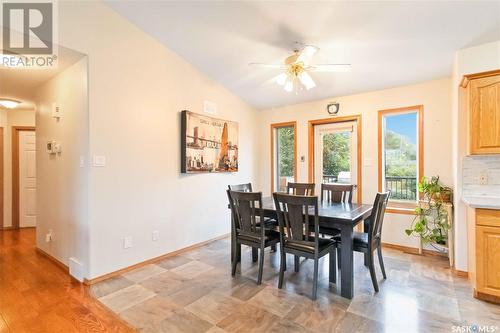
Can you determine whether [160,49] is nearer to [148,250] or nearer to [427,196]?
[148,250]

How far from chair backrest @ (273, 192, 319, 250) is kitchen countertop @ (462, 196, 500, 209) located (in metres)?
1.49

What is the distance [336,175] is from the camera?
4.37m

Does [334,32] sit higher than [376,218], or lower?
higher

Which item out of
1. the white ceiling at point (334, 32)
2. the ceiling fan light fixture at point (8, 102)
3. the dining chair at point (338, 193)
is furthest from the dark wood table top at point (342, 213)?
the ceiling fan light fixture at point (8, 102)

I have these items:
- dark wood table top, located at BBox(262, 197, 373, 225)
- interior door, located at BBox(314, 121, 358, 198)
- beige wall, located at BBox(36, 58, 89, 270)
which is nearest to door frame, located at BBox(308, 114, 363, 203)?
interior door, located at BBox(314, 121, 358, 198)

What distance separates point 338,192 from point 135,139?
275cm

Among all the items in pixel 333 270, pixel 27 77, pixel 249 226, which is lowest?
pixel 333 270

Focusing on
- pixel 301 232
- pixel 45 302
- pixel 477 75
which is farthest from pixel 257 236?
pixel 477 75

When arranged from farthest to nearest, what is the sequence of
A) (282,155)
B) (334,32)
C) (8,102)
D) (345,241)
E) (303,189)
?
(282,155)
(8,102)
(303,189)
(334,32)
(345,241)

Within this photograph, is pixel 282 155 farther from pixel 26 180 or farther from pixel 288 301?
pixel 26 180

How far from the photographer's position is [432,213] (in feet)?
11.0

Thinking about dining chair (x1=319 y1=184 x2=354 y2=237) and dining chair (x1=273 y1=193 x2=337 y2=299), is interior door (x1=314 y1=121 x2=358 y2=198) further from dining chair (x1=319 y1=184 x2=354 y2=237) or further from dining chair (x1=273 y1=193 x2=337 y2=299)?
dining chair (x1=273 y1=193 x2=337 y2=299)

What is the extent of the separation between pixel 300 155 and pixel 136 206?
2952 millimetres

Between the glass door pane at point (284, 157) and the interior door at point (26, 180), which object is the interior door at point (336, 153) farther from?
the interior door at point (26, 180)
